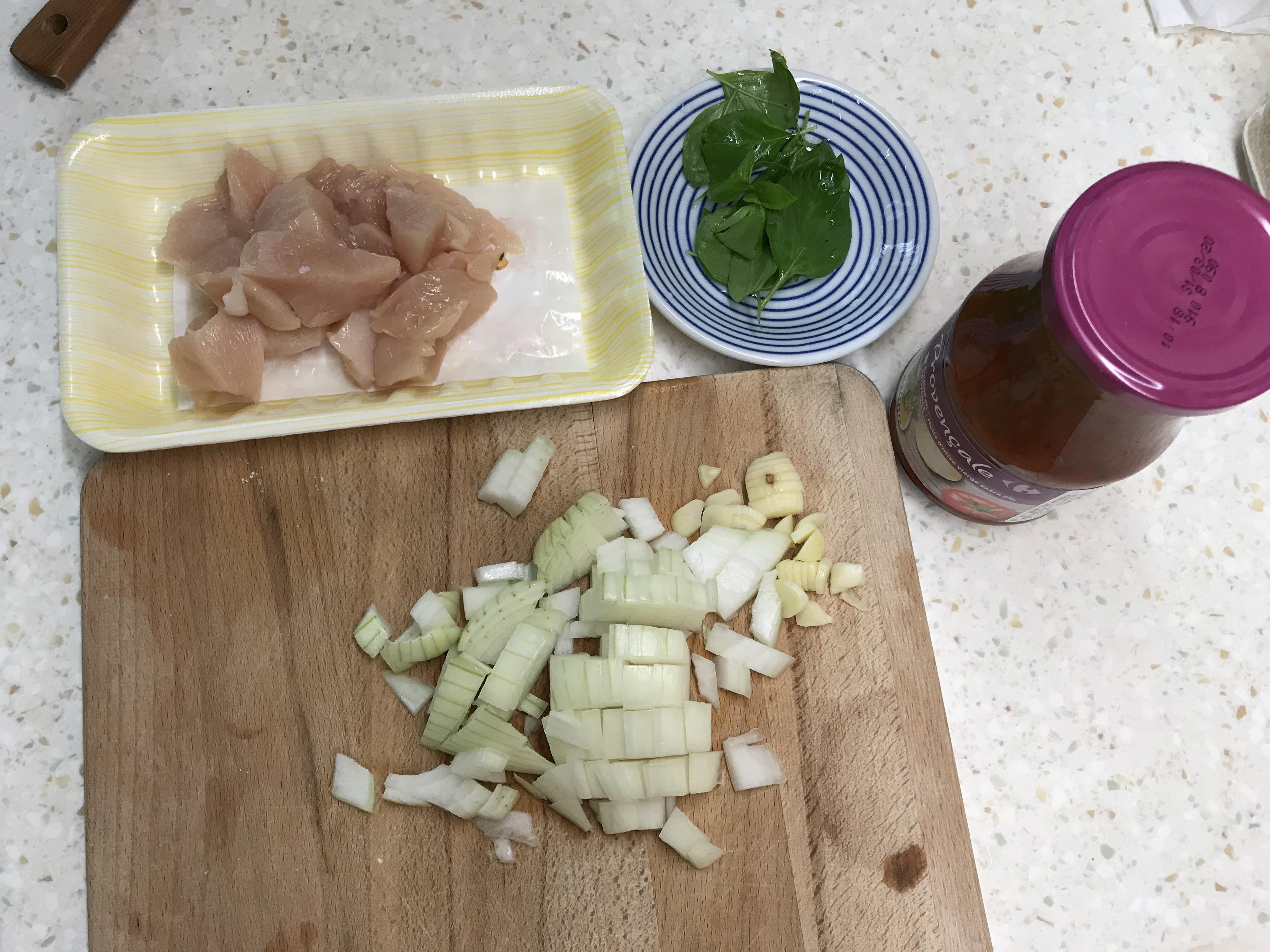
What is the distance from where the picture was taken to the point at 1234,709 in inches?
47.8

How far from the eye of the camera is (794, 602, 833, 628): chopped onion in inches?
43.9

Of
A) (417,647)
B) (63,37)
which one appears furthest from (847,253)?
(63,37)

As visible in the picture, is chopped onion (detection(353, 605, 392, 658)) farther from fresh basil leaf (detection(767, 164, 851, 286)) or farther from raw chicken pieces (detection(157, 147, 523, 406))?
fresh basil leaf (detection(767, 164, 851, 286))

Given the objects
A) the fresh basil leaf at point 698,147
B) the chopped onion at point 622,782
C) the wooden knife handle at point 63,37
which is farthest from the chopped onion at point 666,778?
the wooden knife handle at point 63,37

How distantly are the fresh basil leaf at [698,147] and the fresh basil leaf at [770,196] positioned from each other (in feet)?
0.24

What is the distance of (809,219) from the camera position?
1.23m

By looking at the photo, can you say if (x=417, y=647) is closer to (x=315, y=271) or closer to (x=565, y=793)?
(x=565, y=793)

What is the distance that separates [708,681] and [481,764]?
0.29 meters

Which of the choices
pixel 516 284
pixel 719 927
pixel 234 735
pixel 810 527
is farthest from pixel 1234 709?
pixel 234 735

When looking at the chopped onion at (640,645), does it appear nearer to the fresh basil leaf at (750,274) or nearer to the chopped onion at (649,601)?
the chopped onion at (649,601)

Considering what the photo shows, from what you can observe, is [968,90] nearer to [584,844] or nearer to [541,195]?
[541,195]

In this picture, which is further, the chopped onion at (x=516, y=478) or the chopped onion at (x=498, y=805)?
the chopped onion at (x=516, y=478)

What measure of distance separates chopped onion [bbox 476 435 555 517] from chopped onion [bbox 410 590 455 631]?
0.47 feet

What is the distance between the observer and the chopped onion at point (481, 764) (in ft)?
3.33
